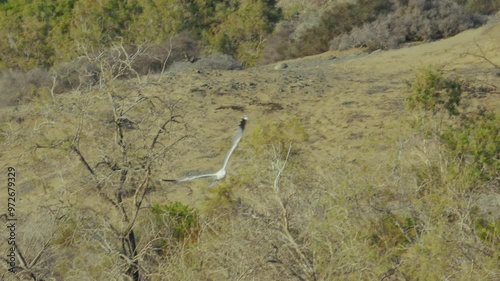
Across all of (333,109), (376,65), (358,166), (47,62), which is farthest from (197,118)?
(47,62)

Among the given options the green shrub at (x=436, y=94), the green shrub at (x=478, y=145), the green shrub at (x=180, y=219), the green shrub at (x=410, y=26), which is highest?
the green shrub at (x=180, y=219)

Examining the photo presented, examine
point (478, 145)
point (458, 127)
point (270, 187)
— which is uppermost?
point (270, 187)

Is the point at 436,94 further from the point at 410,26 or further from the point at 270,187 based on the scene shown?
the point at 410,26

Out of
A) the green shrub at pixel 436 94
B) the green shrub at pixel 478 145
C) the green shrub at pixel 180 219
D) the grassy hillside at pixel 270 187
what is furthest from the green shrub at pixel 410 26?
the green shrub at pixel 180 219

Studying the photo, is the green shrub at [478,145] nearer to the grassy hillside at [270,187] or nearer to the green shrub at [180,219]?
the grassy hillside at [270,187]

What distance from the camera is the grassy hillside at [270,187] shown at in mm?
7312

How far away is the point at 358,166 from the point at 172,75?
676 centimetres

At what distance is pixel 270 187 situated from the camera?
7.23 meters

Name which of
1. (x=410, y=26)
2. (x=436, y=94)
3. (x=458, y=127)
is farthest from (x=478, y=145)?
(x=410, y=26)

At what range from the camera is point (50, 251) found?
26.5 feet

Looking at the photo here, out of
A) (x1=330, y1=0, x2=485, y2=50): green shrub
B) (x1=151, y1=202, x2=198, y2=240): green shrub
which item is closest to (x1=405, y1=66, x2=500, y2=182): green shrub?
(x1=151, y1=202, x2=198, y2=240): green shrub

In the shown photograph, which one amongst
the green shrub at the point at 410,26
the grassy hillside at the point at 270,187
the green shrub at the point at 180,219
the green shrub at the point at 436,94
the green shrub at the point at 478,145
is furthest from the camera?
the green shrub at the point at 410,26

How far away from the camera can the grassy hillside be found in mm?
7312

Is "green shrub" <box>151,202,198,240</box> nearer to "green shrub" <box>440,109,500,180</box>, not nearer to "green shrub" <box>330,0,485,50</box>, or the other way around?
"green shrub" <box>440,109,500,180</box>
